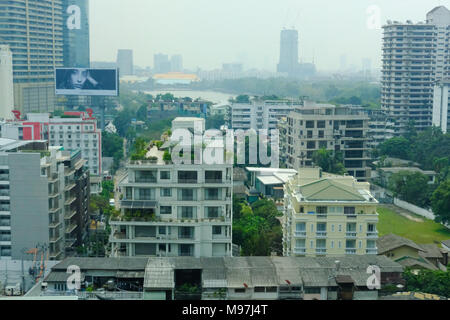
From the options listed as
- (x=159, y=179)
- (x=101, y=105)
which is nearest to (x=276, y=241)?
(x=159, y=179)

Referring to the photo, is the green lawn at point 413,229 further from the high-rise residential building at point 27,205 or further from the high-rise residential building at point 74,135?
the high-rise residential building at point 74,135

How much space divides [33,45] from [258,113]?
606cm

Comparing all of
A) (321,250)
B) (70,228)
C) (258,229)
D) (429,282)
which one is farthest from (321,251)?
(70,228)

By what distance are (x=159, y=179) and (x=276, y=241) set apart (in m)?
1.35

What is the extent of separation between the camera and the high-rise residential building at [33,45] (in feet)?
44.7

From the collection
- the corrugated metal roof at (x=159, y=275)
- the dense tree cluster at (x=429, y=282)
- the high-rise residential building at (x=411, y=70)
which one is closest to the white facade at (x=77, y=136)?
the corrugated metal roof at (x=159, y=275)

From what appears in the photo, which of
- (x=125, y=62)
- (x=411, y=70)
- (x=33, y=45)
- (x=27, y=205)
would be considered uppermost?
(x=33, y=45)

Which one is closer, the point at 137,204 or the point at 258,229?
the point at 137,204

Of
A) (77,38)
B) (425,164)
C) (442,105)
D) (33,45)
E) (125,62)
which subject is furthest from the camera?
(125,62)

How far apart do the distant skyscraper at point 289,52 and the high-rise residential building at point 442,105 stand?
417 centimetres

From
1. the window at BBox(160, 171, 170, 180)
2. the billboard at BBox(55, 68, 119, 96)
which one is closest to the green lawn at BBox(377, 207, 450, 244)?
the window at BBox(160, 171, 170, 180)

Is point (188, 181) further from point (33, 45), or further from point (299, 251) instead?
point (33, 45)

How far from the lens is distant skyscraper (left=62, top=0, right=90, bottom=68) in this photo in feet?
51.4

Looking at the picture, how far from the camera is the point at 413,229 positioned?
602cm
